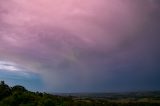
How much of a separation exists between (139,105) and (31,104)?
247ft

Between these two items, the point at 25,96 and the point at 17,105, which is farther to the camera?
the point at 25,96

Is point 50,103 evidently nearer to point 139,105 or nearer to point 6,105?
point 6,105

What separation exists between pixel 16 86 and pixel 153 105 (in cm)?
6566

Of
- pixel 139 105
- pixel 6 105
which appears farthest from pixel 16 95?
pixel 139 105

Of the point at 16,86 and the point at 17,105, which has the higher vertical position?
the point at 16,86

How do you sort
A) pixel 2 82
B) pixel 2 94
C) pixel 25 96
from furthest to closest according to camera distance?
pixel 2 82 < pixel 2 94 < pixel 25 96

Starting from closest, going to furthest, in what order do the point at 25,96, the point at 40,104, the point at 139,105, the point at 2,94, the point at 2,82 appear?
the point at 40,104
the point at 25,96
the point at 2,94
the point at 2,82
the point at 139,105

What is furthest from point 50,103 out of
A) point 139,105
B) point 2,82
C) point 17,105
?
point 139,105

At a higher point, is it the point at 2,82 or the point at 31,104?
the point at 2,82

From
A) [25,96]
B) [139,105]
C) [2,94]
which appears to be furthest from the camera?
[139,105]

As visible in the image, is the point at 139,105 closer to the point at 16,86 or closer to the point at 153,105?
the point at 153,105

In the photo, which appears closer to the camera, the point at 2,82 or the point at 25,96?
the point at 25,96

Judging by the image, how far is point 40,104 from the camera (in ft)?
298

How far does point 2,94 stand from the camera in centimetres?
12081
